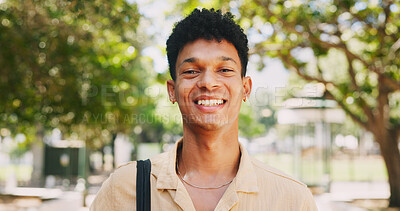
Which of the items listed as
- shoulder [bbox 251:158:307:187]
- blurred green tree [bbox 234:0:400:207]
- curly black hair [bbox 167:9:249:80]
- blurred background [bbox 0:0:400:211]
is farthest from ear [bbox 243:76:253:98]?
blurred green tree [bbox 234:0:400:207]

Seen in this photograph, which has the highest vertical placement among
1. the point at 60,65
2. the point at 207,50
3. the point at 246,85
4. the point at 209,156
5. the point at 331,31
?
the point at 331,31

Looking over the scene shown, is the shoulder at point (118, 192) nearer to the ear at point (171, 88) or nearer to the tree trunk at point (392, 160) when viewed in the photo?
the ear at point (171, 88)

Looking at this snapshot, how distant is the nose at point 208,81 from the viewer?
6.16ft

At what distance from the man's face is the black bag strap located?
0.28 m

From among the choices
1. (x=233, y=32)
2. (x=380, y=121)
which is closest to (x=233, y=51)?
(x=233, y=32)

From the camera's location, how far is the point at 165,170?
6.17ft

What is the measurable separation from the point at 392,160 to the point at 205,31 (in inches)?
428

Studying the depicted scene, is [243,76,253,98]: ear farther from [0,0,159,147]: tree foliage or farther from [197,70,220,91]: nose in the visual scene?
[0,0,159,147]: tree foliage

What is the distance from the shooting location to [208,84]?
73.8 inches

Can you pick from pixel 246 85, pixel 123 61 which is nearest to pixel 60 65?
pixel 123 61

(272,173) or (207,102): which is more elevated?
(207,102)

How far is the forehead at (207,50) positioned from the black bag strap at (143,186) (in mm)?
518

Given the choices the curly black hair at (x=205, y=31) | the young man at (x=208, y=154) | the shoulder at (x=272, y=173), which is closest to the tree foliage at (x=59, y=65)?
the curly black hair at (x=205, y=31)

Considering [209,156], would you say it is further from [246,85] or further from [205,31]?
[205,31]
